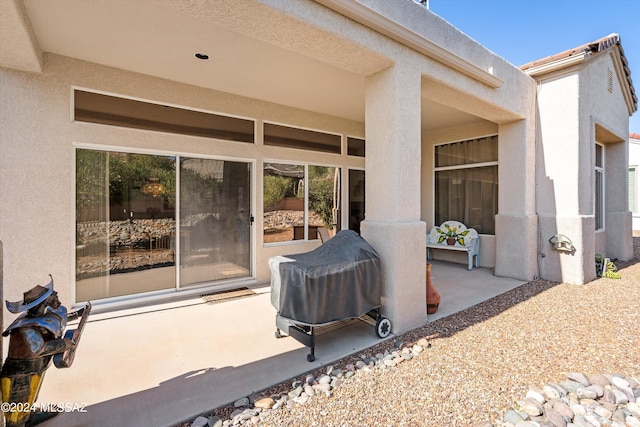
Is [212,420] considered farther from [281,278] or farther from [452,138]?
[452,138]

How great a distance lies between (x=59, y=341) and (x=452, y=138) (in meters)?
8.90

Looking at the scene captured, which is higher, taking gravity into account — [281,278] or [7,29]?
[7,29]

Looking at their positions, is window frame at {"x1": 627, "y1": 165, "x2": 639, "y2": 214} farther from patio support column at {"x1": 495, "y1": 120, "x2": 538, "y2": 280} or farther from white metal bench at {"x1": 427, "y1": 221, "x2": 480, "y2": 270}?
patio support column at {"x1": 495, "y1": 120, "x2": 538, "y2": 280}

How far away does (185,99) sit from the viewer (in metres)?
5.50

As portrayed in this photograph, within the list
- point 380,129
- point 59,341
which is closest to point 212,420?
point 59,341

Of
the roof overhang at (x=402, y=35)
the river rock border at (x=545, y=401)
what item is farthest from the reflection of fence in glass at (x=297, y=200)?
the river rock border at (x=545, y=401)

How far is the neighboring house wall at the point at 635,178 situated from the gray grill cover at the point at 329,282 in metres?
19.2

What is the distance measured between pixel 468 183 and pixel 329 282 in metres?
6.45

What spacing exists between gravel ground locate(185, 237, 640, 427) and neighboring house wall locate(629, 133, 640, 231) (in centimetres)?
1498

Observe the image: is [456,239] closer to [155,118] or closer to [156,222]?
[156,222]

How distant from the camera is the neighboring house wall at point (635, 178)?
51.4ft

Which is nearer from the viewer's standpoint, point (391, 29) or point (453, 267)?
point (391, 29)

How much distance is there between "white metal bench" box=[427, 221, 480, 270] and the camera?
7.75m

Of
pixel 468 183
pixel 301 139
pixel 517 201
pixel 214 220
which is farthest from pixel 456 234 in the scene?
pixel 214 220
